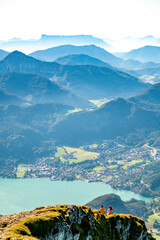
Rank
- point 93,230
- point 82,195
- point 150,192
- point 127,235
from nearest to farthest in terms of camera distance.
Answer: point 93,230
point 127,235
point 82,195
point 150,192

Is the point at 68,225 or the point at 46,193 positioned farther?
the point at 46,193

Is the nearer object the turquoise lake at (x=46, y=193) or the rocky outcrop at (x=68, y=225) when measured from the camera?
the rocky outcrop at (x=68, y=225)

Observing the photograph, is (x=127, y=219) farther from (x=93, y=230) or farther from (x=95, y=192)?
(x=95, y=192)

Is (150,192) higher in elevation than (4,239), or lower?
lower

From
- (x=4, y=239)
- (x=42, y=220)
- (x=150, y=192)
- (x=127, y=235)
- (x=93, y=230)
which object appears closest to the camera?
(x=4, y=239)

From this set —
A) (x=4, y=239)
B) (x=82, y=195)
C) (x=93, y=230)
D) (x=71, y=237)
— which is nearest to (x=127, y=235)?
(x=93, y=230)
